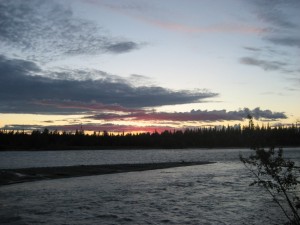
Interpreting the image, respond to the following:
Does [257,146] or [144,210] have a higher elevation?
[257,146]

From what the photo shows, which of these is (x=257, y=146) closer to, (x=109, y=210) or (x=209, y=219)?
(x=209, y=219)

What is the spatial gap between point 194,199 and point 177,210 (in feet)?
19.6

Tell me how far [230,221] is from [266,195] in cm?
1407

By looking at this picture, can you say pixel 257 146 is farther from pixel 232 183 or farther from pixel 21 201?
pixel 232 183

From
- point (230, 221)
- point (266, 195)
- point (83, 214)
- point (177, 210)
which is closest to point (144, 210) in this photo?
point (177, 210)

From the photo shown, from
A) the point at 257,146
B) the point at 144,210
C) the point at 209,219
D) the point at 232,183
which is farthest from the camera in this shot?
the point at 232,183

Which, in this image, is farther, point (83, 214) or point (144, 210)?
point (144, 210)

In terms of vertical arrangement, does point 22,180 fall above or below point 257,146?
below

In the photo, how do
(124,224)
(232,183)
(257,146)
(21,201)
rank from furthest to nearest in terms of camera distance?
(232,183), (21,201), (124,224), (257,146)

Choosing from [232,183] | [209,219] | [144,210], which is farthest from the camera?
[232,183]

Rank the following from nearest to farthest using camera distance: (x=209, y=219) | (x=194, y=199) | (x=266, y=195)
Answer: (x=209, y=219)
(x=194, y=199)
(x=266, y=195)

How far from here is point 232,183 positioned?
49.6m

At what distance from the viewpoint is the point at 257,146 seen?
14.8m

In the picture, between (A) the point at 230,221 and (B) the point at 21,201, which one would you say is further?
(B) the point at 21,201
